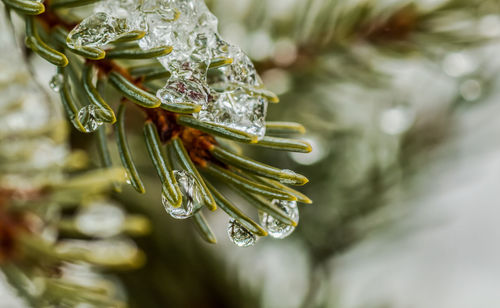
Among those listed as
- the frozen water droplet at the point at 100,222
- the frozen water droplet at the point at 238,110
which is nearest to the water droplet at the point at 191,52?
the frozen water droplet at the point at 238,110

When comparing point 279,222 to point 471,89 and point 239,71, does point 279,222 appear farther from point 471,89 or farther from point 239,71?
point 471,89

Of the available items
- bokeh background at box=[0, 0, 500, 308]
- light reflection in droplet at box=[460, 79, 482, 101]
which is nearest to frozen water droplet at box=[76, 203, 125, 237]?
bokeh background at box=[0, 0, 500, 308]

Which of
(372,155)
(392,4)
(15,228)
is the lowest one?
(15,228)

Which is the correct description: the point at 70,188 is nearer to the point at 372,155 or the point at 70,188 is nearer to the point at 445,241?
the point at 372,155

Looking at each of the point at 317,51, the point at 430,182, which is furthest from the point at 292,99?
the point at 430,182

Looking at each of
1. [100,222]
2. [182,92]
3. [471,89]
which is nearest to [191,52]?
[182,92]

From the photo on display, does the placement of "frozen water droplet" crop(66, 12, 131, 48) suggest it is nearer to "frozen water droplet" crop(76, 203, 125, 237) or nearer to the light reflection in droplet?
"frozen water droplet" crop(76, 203, 125, 237)
